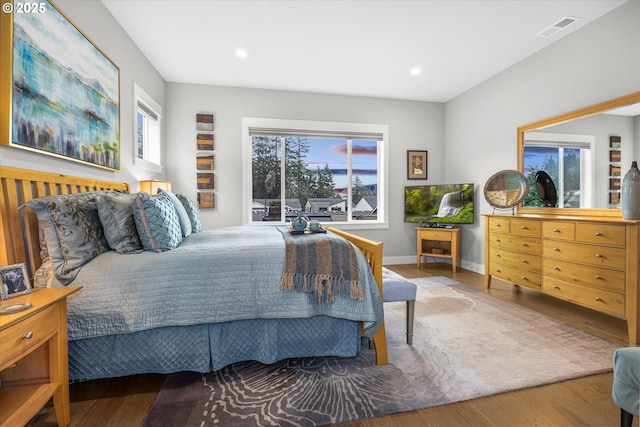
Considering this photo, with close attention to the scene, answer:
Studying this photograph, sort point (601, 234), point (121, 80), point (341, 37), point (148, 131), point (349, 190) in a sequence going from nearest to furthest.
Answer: point (601, 234) < point (121, 80) < point (341, 37) < point (148, 131) < point (349, 190)

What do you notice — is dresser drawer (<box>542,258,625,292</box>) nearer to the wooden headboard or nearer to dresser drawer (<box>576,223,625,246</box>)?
dresser drawer (<box>576,223,625,246</box>)

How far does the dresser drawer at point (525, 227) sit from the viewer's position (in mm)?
2936

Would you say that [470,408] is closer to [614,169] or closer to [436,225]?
[614,169]

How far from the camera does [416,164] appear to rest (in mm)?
4977

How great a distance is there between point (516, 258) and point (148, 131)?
15.2ft

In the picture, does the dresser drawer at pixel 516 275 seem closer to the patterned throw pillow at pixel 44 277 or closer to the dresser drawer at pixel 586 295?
the dresser drawer at pixel 586 295

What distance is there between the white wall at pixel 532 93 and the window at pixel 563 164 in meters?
0.27

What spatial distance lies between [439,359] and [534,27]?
3.22 meters

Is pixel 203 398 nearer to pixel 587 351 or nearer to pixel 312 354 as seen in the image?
pixel 312 354

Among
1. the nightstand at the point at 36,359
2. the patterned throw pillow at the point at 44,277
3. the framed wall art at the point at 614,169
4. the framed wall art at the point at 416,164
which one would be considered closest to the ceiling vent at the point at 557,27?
the framed wall art at the point at 614,169

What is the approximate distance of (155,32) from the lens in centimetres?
294

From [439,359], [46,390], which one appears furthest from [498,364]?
[46,390]

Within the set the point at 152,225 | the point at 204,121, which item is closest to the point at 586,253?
the point at 152,225

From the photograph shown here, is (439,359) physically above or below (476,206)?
below
